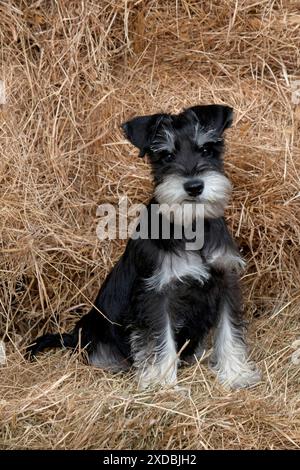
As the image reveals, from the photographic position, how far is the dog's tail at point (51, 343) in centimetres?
541

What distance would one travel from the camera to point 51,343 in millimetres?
5445

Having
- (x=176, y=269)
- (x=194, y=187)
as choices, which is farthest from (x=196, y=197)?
(x=176, y=269)

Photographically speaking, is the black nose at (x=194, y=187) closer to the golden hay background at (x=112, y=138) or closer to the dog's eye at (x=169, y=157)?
the dog's eye at (x=169, y=157)

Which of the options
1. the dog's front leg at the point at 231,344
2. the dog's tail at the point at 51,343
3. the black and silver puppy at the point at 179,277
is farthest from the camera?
the dog's tail at the point at 51,343

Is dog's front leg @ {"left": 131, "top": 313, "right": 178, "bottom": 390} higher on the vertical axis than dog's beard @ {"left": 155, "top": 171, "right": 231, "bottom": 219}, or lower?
lower

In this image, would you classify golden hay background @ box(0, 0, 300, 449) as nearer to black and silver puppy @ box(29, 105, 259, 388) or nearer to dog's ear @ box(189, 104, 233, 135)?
black and silver puppy @ box(29, 105, 259, 388)

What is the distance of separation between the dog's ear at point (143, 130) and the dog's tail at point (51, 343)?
1.29 meters

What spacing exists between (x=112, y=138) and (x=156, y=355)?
1.61m

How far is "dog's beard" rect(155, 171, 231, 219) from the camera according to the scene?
464cm

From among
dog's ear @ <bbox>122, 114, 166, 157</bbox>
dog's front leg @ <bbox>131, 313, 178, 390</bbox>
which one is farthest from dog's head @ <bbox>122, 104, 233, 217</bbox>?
dog's front leg @ <bbox>131, 313, 178, 390</bbox>

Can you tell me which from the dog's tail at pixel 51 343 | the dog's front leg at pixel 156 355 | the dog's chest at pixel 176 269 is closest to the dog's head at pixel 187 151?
the dog's chest at pixel 176 269

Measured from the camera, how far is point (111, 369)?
523 cm

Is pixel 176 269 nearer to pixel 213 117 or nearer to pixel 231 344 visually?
pixel 231 344

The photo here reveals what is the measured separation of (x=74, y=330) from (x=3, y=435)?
1.24 metres
